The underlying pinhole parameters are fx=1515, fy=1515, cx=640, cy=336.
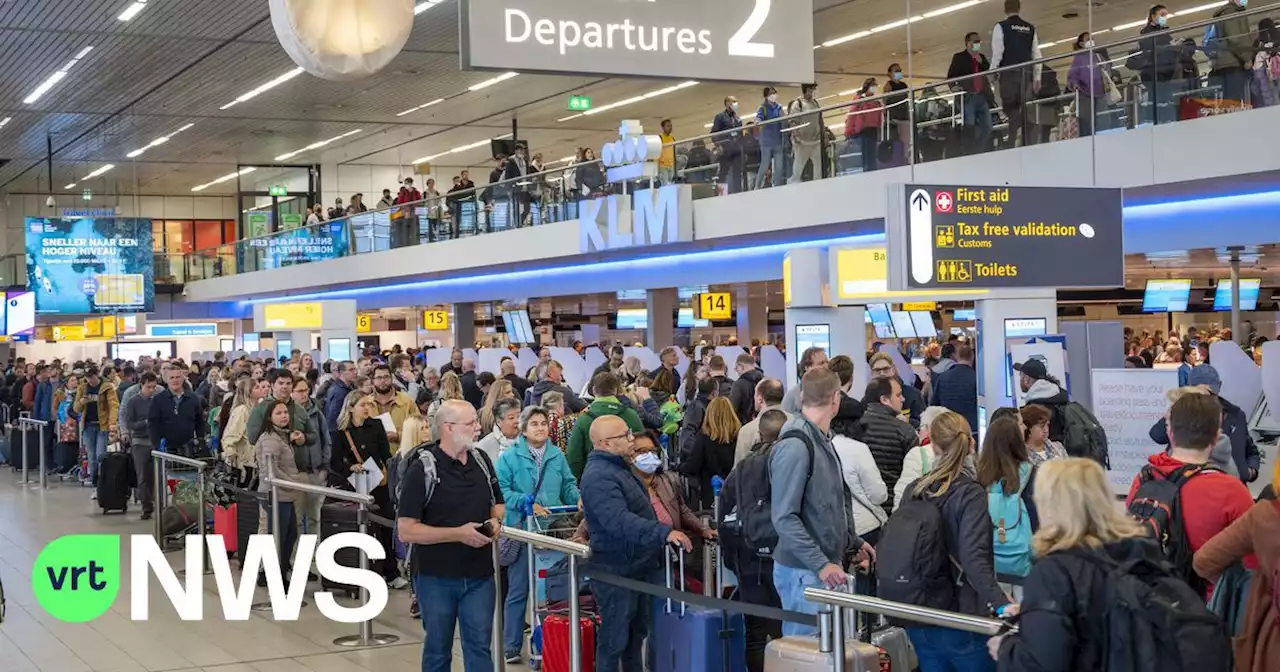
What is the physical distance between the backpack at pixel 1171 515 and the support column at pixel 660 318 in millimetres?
22848

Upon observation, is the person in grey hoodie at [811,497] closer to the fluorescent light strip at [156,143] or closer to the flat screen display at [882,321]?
the flat screen display at [882,321]

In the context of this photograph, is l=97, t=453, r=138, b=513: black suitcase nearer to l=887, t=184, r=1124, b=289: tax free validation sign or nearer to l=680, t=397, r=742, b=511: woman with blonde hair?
l=680, t=397, r=742, b=511: woman with blonde hair

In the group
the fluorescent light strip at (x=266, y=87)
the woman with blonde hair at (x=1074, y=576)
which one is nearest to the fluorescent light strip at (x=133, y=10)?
the fluorescent light strip at (x=266, y=87)

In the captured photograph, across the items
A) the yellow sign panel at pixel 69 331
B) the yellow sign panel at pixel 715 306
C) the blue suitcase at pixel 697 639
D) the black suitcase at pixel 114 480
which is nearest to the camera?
the blue suitcase at pixel 697 639

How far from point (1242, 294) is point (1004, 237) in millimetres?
21657

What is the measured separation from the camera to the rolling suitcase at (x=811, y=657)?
5.53m

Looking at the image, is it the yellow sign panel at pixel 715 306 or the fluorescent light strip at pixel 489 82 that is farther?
the yellow sign panel at pixel 715 306

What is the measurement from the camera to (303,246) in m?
35.5

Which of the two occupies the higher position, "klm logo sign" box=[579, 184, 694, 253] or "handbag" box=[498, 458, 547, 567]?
"klm logo sign" box=[579, 184, 694, 253]

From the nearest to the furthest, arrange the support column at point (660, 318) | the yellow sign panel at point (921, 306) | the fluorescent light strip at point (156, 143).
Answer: the support column at point (660, 318)
the yellow sign panel at point (921, 306)
the fluorescent light strip at point (156, 143)

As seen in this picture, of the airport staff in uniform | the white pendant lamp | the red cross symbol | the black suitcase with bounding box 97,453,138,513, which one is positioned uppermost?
the airport staff in uniform

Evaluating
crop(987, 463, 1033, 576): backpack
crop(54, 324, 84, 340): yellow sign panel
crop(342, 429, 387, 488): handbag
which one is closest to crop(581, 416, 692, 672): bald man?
crop(987, 463, 1033, 576): backpack

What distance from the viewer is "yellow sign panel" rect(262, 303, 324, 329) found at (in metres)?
25.4

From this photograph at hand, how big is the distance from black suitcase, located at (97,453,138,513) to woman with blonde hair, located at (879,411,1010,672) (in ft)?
41.3
